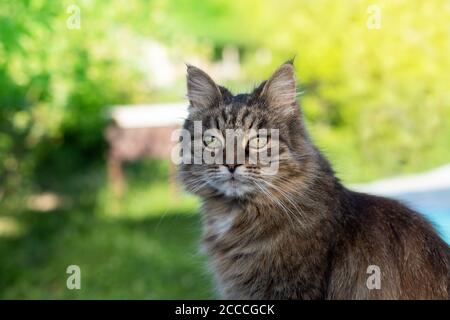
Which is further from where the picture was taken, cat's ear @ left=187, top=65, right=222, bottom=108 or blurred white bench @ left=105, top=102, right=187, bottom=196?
blurred white bench @ left=105, top=102, right=187, bottom=196

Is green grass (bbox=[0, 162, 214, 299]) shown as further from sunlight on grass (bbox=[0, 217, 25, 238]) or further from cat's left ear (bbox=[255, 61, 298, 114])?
cat's left ear (bbox=[255, 61, 298, 114])

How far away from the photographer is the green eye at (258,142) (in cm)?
253

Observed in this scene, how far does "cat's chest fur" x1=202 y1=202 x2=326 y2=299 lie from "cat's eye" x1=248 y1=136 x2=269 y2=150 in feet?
0.89

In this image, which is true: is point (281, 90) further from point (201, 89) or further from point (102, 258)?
point (102, 258)

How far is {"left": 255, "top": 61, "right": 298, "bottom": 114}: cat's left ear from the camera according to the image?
2.65 metres

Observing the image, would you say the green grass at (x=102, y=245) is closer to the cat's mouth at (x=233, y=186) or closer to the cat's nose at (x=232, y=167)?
the cat's mouth at (x=233, y=186)

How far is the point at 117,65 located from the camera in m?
7.68

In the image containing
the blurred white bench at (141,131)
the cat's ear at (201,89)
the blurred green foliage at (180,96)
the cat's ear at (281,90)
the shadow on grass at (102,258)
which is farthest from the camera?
the blurred white bench at (141,131)

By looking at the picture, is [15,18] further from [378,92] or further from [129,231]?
[378,92]

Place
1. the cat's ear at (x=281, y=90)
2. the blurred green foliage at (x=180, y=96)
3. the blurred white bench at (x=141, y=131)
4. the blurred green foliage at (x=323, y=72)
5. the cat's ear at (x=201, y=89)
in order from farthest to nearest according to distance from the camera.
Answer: the blurred white bench at (x=141, y=131)
the blurred green foliage at (x=323, y=72)
the blurred green foliage at (x=180, y=96)
the cat's ear at (x=201, y=89)
the cat's ear at (x=281, y=90)

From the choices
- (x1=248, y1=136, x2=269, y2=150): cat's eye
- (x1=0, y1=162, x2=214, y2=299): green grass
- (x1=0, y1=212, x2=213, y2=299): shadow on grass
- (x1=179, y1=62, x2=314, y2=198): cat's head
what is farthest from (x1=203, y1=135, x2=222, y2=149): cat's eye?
(x1=0, y1=212, x2=213, y2=299): shadow on grass

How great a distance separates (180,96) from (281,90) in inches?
160

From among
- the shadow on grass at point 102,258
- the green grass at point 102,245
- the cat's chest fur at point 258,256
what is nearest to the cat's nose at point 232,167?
the cat's chest fur at point 258,256
